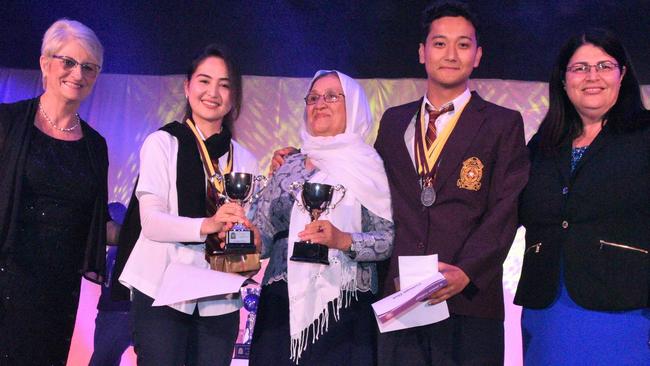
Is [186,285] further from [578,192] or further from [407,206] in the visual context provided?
[578,192]

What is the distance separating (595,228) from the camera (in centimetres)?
239

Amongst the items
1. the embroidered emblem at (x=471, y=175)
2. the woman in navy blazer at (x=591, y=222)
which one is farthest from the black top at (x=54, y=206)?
→ the woman in navy blazer at (x=591, y=222)

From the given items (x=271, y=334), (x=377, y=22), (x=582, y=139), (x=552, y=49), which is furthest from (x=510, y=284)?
(x=271, y=334)

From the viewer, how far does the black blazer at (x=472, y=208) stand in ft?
7.89

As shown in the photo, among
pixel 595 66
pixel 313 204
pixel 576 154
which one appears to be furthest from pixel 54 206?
pixel 595 66

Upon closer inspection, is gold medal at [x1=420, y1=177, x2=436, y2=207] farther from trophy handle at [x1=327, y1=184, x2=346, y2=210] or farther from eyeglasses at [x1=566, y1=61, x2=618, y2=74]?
eyeglasses at [x1=566, y1=61, x2=618, y2=74]

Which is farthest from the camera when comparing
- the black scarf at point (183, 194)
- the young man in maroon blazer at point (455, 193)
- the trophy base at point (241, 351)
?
the trophy base at point (241, 351)

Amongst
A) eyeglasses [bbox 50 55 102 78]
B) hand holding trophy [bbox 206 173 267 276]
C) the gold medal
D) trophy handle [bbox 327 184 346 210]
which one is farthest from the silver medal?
eyeglasses [bbox 50 55 102 78]

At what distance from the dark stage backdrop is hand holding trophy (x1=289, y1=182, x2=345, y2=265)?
8.41ft

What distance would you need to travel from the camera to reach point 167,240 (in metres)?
2.47

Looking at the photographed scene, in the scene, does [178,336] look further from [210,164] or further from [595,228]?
[595,228]

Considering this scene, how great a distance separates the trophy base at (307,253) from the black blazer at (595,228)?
0.79 m

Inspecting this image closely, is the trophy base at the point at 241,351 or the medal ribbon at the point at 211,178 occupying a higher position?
the medal ribbon at the point at 211,178

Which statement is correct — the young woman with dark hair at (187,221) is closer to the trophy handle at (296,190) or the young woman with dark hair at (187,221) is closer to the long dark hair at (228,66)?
the long dark hair at (228,66)
